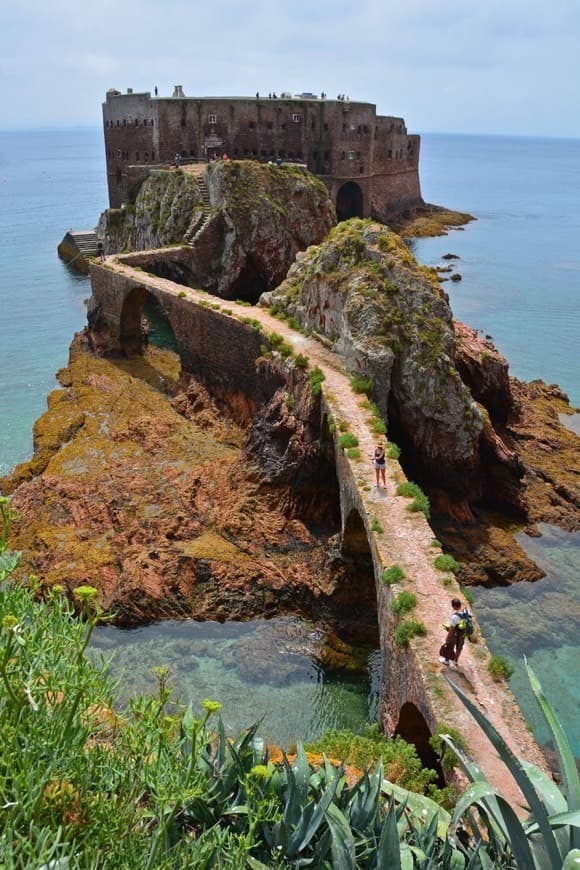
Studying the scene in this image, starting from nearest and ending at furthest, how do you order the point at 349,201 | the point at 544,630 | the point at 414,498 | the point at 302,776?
the point at 302,776 → the point at 414,498 → the point at 544,630 → the point at 349,201

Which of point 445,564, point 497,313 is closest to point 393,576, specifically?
point 445,564

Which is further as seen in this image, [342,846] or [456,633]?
[456,633]

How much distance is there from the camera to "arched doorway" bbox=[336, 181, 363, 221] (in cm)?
6456

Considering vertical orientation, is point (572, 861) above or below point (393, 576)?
above

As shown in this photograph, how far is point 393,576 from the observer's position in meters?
13.9

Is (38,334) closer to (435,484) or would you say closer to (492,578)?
(435,484)

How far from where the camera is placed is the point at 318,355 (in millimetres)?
23891

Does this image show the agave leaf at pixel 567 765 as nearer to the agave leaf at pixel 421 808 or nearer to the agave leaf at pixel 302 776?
the agave leaf at pixel 421 808

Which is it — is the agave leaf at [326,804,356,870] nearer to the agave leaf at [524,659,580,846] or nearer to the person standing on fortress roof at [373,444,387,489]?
the agave leaf at [524,659,580,846]

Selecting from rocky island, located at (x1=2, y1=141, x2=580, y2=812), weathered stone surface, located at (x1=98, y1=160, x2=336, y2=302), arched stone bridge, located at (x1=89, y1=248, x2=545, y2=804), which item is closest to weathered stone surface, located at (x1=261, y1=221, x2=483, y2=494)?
rocky island, located at (x1=2, y1=141, x2=580, y2=812)

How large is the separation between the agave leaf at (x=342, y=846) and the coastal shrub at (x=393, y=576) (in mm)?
7405

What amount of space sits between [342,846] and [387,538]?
30.0 feet

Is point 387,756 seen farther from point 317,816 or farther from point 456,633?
point 317,816

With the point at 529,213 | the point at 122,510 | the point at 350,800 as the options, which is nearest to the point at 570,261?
the point at 529,213
